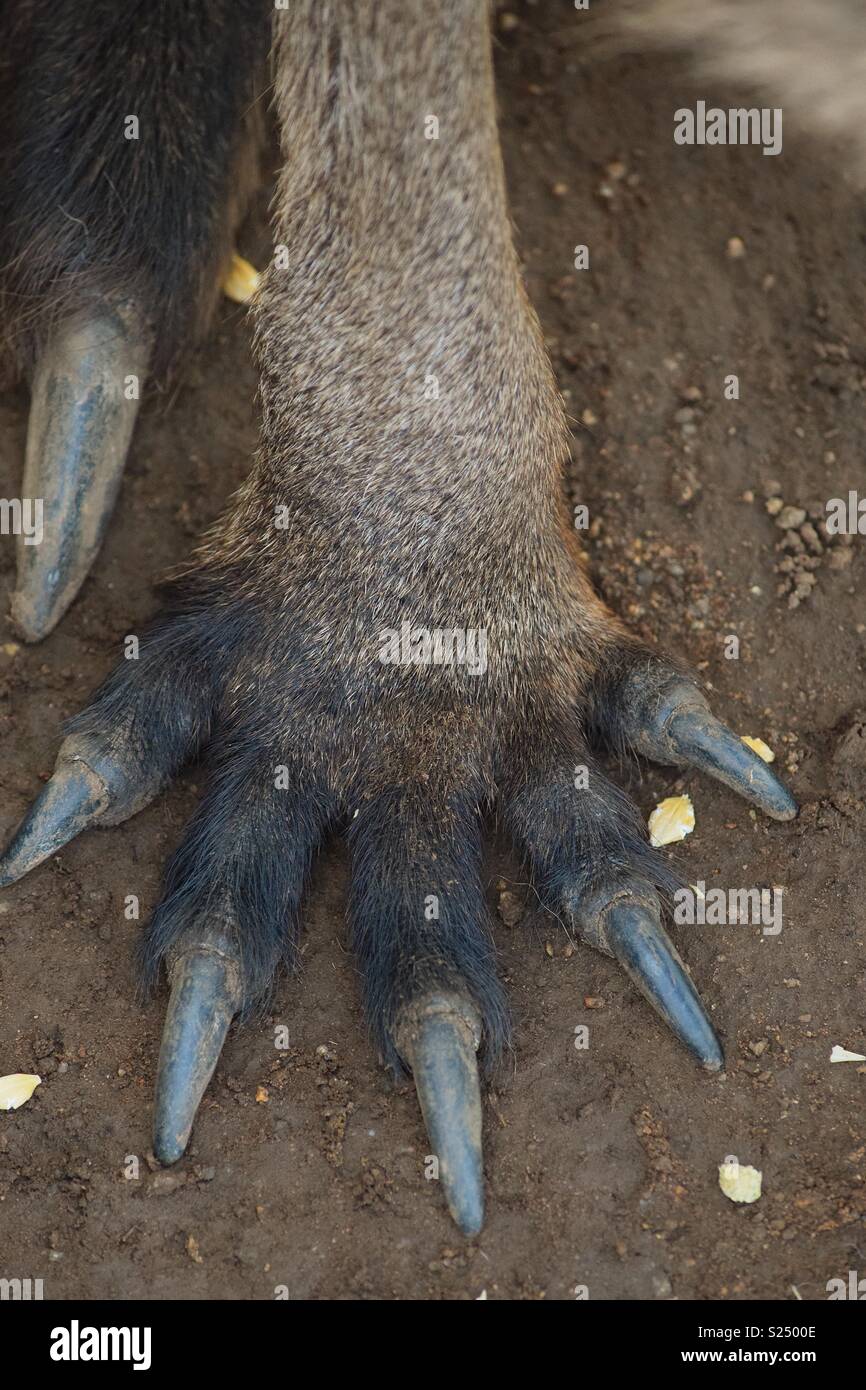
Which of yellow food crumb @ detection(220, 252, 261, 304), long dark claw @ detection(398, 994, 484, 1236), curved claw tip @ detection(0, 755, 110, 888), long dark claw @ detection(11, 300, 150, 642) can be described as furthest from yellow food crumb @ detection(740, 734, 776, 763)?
yellow food crumb @ detection(220, 252, 261, 304)

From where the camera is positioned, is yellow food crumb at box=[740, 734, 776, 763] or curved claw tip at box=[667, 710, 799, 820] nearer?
curved claw tip at box=[667, 710, 799, 820]

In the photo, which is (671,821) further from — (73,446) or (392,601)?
(73,446)

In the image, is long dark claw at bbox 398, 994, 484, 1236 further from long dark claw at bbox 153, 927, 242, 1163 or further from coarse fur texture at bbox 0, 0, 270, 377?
coarse fur texture at bbox 0, 0, 270, 377

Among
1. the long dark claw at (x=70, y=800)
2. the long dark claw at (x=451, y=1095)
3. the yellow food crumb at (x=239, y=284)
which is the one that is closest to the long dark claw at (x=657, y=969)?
the long dark claw at (x=451, y=1095)

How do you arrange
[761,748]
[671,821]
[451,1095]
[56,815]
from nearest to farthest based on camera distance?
[451,1095], [56,815], [671,821], [761,748]

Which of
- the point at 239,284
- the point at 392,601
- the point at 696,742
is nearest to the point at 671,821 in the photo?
the point at 696,742

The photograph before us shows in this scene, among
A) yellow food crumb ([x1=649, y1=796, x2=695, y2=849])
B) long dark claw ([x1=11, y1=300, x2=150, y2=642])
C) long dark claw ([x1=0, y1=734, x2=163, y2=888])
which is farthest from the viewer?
long dark claw ([x1=11, y1=300, x2=150, y2=642])
